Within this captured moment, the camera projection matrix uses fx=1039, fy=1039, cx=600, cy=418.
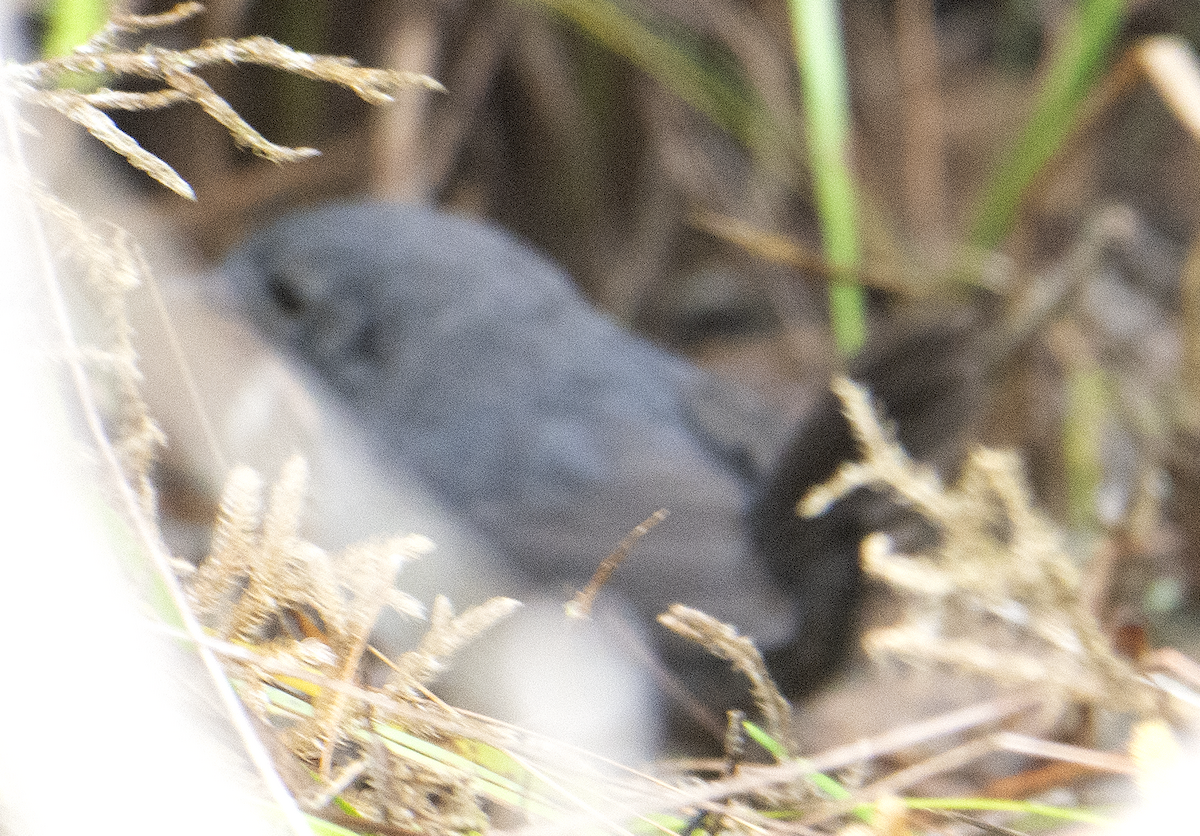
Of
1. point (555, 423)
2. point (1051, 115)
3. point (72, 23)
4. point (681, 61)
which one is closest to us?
point (72, 23)

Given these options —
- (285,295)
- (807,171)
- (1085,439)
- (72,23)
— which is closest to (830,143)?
(807,171)

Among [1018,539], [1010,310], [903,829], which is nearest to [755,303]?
[1010,310]

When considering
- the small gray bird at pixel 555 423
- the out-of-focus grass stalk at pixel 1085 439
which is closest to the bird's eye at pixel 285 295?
the small gray bird at pixel 555 423

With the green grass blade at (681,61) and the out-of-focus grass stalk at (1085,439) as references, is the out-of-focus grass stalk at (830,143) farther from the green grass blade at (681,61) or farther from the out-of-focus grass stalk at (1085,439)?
the out-of-focus grass stalk at (1085,439)

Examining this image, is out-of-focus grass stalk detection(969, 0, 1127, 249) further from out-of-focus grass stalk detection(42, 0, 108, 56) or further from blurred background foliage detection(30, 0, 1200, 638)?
out-of-focus grass stalk detection(42, 0, 108, 56)

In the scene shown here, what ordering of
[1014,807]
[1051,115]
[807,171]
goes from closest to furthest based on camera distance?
[1014,807], [1051,115], [807,171]

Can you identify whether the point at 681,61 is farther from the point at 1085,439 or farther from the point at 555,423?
the point at 1085,439

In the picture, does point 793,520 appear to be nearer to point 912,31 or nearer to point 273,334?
point 273,334
